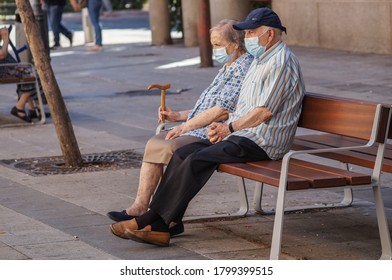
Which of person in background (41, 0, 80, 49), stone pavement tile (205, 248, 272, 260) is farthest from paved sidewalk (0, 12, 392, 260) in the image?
person in background (41, 0, 80, 49)

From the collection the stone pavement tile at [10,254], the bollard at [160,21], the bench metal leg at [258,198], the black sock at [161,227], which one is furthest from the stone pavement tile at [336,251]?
the bollard at [160,21]

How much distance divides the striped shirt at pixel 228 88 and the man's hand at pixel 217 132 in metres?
0.24

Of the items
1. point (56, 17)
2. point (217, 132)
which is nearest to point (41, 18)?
point (217, 132)

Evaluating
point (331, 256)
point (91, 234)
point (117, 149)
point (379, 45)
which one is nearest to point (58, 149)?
point (117, 149)

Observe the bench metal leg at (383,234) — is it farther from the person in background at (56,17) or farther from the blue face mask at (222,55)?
the person in background at (56,17)

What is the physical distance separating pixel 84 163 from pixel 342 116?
3689 millimetres

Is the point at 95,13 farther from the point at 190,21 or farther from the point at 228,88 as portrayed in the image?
the point at 228,88

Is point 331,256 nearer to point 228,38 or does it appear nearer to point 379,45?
point 228,38

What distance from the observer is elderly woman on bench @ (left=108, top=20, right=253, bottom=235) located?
7211mm

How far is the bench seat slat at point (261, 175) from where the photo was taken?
6.29 meters

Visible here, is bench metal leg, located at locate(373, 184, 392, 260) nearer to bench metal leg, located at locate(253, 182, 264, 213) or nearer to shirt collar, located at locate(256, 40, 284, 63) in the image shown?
shirt collar, located at locate(256, 40, 284, 63)

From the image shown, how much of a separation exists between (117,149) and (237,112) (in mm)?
3762

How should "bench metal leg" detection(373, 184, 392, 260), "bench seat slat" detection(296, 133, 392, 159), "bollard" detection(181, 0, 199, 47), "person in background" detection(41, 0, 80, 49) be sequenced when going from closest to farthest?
"bench metal leg" detection(373, 184, 392, 260) < "bench seat slat" detection(296, 133, 392, 159) < "bollard" detection(181, 0, 199, 47) < "person in background" detection(41, 0, 80, 49)

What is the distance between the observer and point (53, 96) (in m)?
10.2
